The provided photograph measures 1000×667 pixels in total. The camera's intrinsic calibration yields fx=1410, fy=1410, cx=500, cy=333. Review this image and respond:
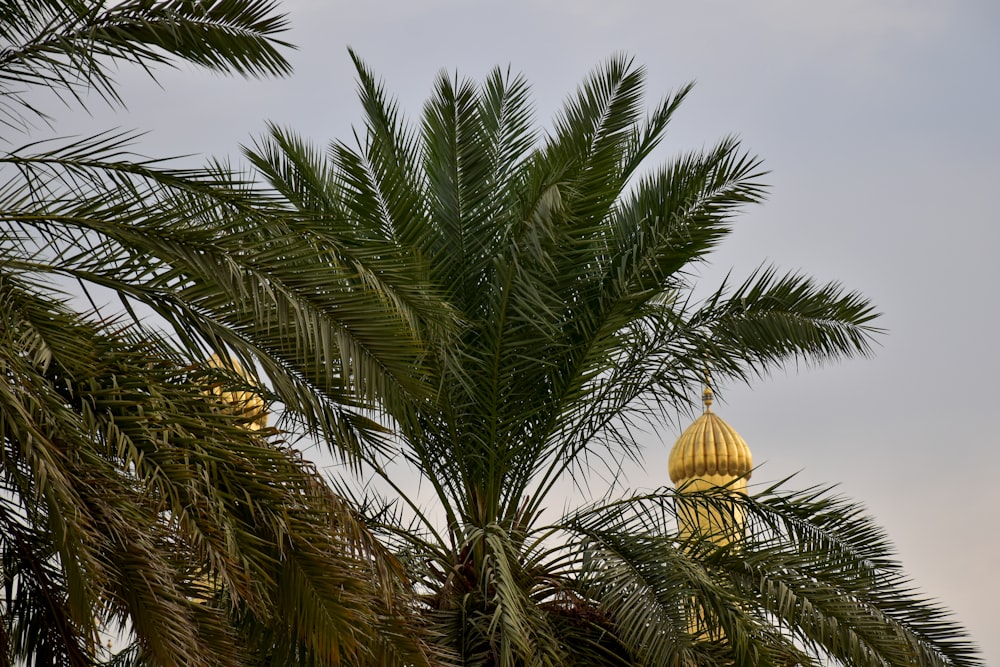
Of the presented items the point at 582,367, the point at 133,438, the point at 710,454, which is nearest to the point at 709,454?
the point at 710,454

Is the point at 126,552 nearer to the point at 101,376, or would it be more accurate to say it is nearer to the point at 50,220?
the point at 101,376

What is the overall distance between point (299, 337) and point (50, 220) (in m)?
1.13

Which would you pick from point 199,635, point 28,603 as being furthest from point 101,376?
point 28,603

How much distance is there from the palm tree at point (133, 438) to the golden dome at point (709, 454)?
55.2 ft

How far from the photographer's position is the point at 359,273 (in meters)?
6.09

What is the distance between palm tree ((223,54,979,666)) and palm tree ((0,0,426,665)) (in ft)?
5.64

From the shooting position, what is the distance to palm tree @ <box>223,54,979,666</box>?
8.36 meters

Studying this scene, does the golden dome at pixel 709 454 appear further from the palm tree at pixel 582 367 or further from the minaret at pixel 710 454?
the palm tree at pixel 582 367

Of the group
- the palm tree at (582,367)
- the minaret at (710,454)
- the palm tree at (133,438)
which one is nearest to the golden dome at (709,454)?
the minaret at (710,454)

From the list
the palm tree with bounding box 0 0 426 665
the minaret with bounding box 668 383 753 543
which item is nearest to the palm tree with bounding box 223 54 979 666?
the palm tree with bounding box 0 0 426 665

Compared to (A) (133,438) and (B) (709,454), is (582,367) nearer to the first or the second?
(A) (133,438)

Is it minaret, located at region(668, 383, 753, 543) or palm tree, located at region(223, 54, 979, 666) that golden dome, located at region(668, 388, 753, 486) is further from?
palm tree, located at region(223, 54, 979, 666)

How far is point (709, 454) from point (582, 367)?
14.3 meters

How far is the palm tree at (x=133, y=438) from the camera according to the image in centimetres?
529
